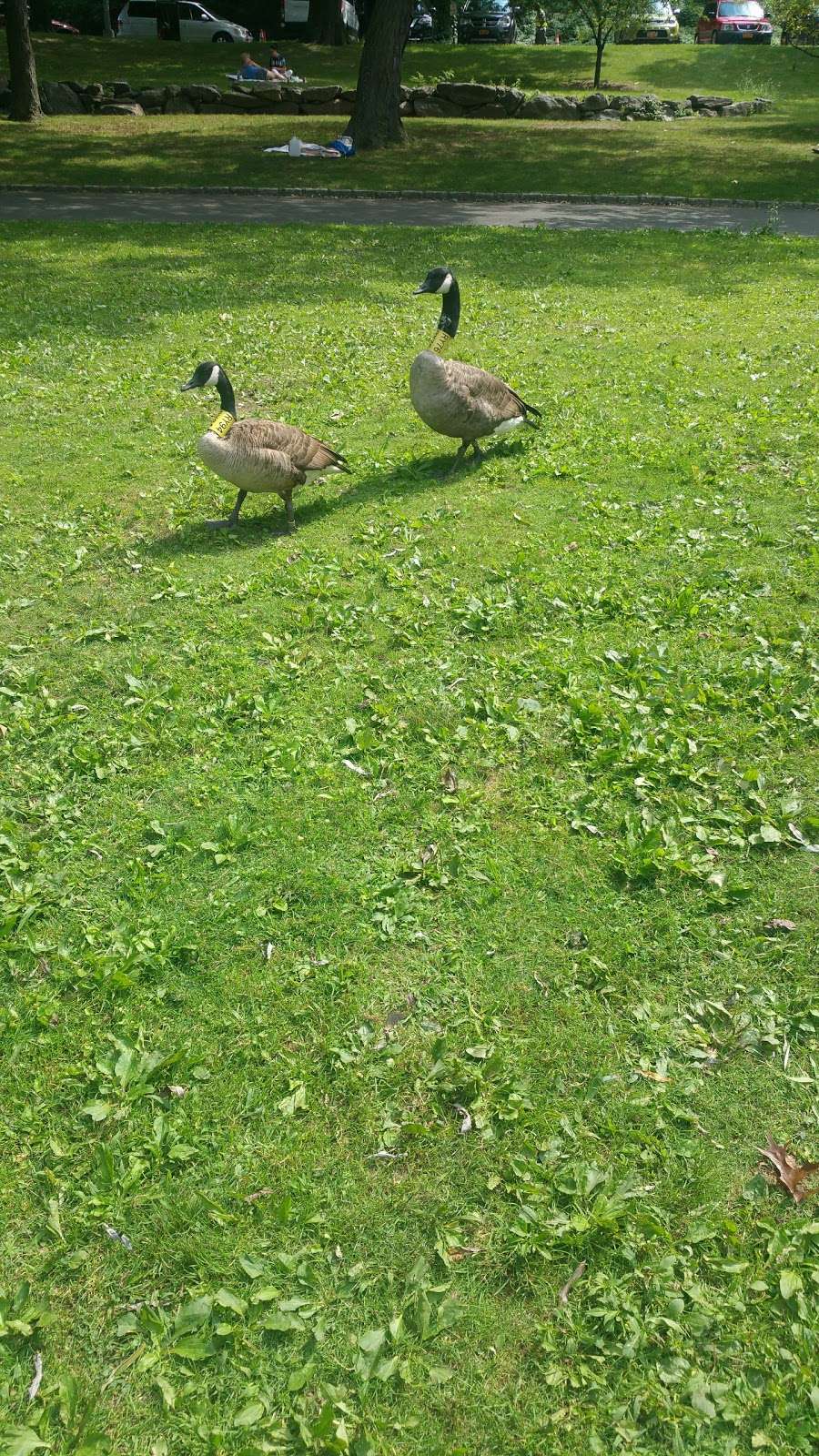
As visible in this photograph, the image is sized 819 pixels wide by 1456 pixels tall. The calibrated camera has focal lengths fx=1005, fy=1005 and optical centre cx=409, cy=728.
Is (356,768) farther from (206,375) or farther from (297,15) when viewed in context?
(297,15)

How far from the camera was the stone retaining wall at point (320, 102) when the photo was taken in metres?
29.6

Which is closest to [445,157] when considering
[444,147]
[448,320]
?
[444,147]

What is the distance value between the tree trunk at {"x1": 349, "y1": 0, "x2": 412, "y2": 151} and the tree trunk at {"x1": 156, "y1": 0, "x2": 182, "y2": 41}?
79.2 ft

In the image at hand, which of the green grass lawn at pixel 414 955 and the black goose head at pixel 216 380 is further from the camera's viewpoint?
the black goose head at pixel 216 380

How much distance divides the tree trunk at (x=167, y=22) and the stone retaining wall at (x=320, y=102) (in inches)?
620

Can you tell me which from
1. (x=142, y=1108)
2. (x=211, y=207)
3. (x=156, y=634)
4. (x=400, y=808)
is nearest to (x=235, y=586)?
(x=156, y=634)

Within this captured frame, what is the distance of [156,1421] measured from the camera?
3.01 m

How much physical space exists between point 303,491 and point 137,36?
4612 cm

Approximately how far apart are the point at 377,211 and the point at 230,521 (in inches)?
608

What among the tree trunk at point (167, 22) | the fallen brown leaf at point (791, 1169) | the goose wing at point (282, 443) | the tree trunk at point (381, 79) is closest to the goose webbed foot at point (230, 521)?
the goose wing at point (282, 443)

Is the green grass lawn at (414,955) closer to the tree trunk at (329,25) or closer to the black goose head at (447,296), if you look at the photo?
the black goose head at (447,296)

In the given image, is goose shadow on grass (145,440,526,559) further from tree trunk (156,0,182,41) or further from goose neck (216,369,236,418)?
tree trunk (156,0,182,41)

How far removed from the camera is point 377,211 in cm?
2059

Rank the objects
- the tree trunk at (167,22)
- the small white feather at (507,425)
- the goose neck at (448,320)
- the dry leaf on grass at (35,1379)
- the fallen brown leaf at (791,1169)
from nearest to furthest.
→ the dry leaf on grass at (35,1379) → the fallen brown leaf at (791,1169) → the goose neck at (448,320) → the small white feather at (507,425) → the tree trunk at (167,22)
